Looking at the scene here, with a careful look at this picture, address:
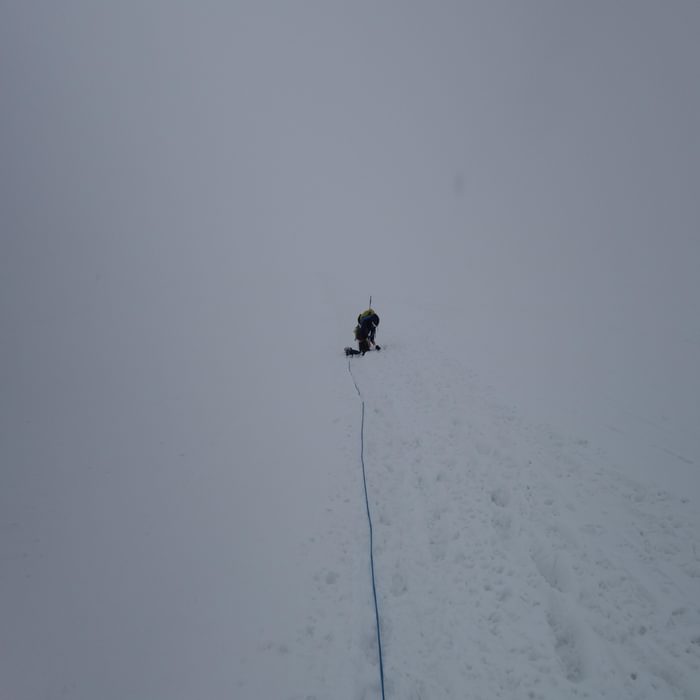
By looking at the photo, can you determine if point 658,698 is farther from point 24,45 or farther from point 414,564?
point 24,45

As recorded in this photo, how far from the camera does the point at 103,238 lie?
18.9 meters

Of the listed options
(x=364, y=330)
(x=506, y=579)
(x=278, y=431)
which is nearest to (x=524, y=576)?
(x=506, y=579)

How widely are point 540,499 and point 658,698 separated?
8.09ft

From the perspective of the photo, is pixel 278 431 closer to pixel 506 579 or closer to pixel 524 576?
pixel 506 579

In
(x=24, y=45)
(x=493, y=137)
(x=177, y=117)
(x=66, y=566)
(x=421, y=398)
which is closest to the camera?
(x=66, y=566)

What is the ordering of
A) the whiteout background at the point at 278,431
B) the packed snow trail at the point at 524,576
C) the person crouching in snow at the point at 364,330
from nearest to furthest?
1. the packed snow trail at the point at 524,576
2. the whiteout background at the point at 278,431
3. the person crouching in snow at the point at 364,330

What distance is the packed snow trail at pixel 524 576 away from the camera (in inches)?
141

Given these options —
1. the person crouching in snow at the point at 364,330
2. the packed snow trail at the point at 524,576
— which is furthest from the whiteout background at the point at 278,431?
the person crouching in snow at the point at 364,330

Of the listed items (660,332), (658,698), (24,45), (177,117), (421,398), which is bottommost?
(658,698)

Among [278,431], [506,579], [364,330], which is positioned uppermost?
[364,330]

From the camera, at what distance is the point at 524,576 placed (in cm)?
451

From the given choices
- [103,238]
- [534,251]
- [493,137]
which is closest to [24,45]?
[103,238]

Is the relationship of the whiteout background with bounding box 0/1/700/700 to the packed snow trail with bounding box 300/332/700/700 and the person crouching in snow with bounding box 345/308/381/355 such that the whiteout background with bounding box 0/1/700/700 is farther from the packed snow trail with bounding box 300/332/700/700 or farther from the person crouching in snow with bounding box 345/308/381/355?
the person crouching in snow with bounding box 345/308/381/355

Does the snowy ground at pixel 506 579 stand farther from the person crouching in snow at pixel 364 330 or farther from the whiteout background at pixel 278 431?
the person crouching in snow at pixel 364 330
